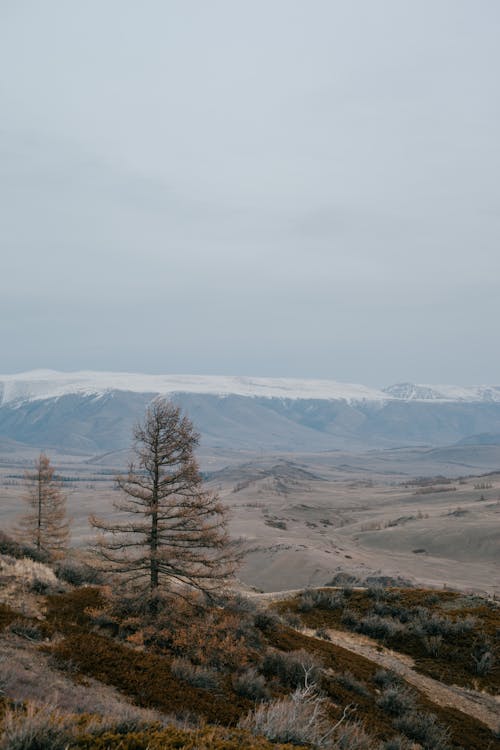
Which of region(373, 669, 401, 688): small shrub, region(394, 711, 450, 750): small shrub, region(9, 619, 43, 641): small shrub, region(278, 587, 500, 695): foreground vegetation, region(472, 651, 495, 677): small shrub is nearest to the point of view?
region(394, 711, 450, 750): small shrub

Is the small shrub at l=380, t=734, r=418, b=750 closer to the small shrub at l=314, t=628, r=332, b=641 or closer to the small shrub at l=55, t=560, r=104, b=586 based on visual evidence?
the small shrub at l=314, t=628, r=332, b=641

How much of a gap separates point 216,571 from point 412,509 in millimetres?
77151

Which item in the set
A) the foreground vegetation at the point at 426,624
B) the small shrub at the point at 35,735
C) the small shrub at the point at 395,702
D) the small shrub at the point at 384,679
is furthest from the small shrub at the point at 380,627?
the small shrub at the point at 35,735

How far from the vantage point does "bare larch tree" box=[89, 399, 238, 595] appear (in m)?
11.6

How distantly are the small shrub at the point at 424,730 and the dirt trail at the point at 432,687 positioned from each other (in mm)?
2199

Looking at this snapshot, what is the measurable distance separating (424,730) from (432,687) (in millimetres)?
3558

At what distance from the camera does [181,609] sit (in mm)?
11094

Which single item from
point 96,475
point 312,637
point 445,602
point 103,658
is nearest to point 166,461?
point 103,658

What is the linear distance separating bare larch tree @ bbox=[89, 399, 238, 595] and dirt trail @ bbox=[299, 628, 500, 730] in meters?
5.04

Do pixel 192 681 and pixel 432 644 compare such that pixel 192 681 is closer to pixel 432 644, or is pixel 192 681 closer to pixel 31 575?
pixel 31 575

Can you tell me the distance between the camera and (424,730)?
829 centimetres

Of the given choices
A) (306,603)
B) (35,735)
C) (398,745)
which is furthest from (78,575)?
(35,735)

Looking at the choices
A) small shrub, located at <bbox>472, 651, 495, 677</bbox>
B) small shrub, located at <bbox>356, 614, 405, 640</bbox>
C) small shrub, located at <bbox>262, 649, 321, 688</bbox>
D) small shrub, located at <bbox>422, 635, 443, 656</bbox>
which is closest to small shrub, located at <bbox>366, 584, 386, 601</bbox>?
small shrub, located at <bbox>356, 614, 405, 640</bbox>

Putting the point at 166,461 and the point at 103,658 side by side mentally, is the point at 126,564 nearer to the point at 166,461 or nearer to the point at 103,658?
the point at 166,461
